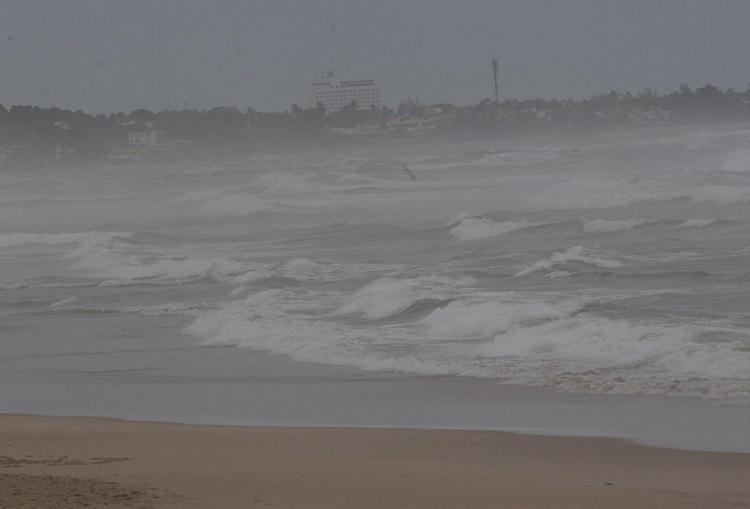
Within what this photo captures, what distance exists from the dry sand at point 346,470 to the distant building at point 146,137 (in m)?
139

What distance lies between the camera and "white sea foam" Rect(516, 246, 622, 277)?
22.2 metres

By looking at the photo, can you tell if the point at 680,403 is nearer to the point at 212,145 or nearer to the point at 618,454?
the point at 618,454

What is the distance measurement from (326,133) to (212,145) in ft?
39.4

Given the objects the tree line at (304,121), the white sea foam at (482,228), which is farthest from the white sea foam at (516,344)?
the tree line at (304,121)

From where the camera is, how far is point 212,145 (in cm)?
14200

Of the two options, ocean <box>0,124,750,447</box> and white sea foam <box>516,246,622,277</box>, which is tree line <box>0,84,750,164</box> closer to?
ocean <box>0,124,750,447</box>

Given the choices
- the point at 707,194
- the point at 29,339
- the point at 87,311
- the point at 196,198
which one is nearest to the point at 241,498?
the point at 29,339

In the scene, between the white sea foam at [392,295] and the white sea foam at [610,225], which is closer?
the white sea foam at [392,295]

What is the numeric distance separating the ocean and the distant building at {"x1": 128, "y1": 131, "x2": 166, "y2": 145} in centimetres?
10034

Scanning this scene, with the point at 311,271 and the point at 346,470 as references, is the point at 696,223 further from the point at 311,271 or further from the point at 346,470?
the point at 346,470

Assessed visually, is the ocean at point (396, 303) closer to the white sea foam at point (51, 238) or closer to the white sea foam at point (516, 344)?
the white sea foam at point (516, 344)

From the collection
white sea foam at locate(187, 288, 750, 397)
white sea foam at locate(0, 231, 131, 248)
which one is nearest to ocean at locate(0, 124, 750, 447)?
white sea foam at locate(187, 288, 750, 397)

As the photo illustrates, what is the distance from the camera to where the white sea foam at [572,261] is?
2217 cm

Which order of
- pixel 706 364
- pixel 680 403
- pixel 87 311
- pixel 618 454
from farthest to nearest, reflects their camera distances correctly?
pixel 87 311 → pixel 706 364 → pixel 680 403 → pixel 618 454
